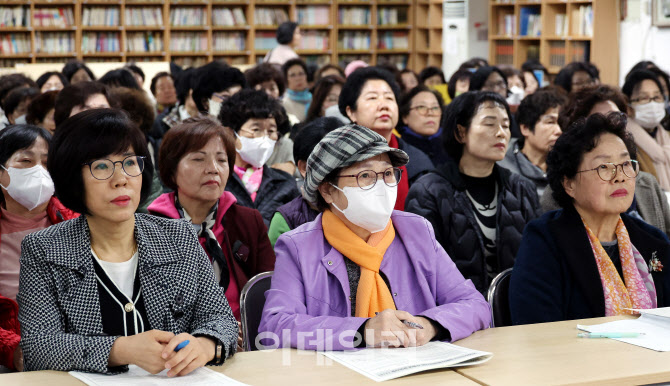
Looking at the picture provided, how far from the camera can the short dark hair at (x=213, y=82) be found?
545 centimetres

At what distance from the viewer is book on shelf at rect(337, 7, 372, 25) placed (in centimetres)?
1308

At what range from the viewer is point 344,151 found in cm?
239

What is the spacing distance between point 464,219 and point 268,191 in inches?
38.7

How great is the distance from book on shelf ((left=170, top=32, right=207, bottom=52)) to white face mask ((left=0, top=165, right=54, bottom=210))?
927 cm

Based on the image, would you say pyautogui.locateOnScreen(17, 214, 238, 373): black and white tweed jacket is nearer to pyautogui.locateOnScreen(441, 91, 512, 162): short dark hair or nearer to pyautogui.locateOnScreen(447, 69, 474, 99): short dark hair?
pyautogui.locateOnScreen(441, 91, 512, 162): short dark hair

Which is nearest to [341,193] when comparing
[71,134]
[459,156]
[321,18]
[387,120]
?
[71,134]

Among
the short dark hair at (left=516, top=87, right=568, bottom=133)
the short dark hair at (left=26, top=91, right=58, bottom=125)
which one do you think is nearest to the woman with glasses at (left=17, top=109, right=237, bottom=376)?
the short dark hair at (left=26, top=91, right=58, bottom=125)

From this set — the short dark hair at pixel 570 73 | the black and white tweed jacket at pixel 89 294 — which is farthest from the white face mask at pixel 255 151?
the short dark hair at pixel 570 73

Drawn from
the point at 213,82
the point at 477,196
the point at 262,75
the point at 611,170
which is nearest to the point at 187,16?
the point at 262,75

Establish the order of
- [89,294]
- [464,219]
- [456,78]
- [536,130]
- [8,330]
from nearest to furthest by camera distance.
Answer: [89,294] → [8,330] → [464,219] → [536,130] → [456,78]

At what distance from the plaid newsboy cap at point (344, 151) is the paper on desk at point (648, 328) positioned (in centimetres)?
77

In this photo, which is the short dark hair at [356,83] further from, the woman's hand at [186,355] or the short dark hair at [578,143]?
the woman's hand at [186,355]

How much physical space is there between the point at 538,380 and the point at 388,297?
62 centimetres

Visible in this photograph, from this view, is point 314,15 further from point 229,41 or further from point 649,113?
point 649,113
